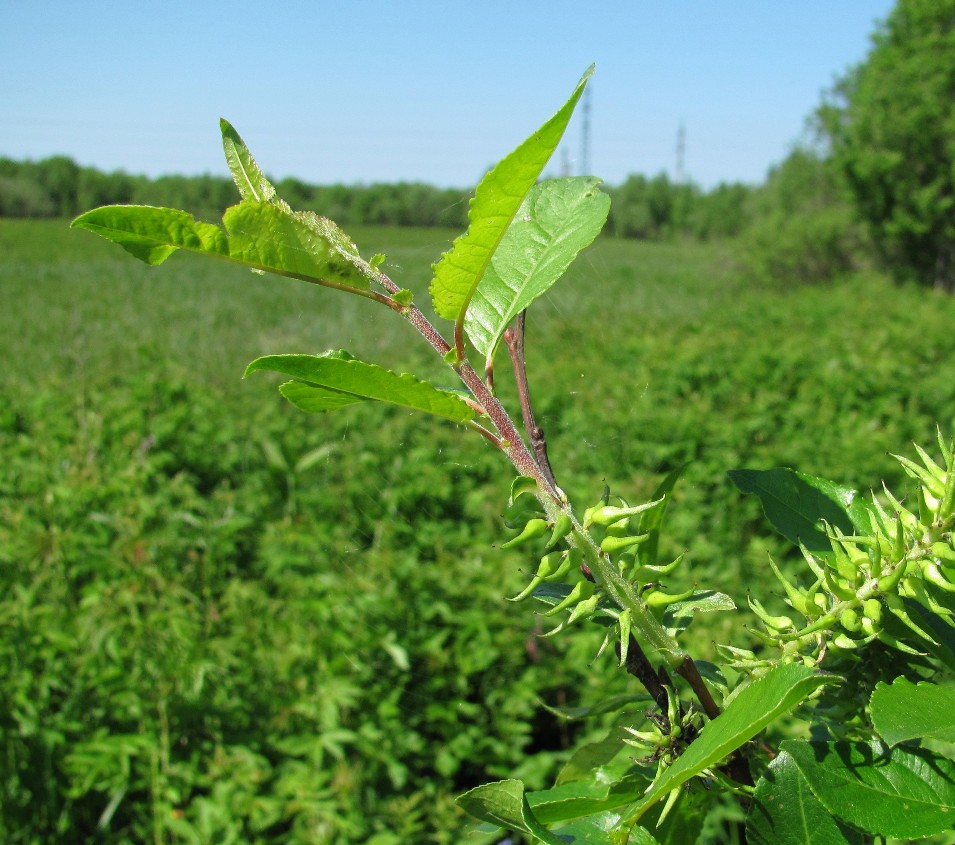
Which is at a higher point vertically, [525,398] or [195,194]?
[195,194]

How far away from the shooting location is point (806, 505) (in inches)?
25.5

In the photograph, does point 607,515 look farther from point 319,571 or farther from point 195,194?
point 195,194

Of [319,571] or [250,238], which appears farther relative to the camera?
[319,571]

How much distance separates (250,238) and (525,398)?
7.6 inches

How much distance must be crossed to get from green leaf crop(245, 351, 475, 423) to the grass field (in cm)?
17

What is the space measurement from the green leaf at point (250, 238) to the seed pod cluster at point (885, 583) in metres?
0.31

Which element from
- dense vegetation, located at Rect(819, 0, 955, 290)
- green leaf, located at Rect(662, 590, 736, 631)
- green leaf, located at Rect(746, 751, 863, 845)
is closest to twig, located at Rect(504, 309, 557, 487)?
green leaf, located at Rect(662, 590, 736, 631)

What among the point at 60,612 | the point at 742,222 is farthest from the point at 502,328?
the point at 742,222

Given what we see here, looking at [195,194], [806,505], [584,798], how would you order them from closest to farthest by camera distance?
[584,798] < [806,505] < [195,194]

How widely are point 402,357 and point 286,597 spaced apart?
4.88 metres

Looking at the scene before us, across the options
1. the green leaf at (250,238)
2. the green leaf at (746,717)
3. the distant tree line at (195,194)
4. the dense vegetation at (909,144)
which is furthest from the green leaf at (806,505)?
the dense vegetation at (909,144)

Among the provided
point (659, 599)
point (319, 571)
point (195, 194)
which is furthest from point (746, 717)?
point (195, 194)

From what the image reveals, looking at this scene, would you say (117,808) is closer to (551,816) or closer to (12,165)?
(551,816)

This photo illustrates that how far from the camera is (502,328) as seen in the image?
53cm
